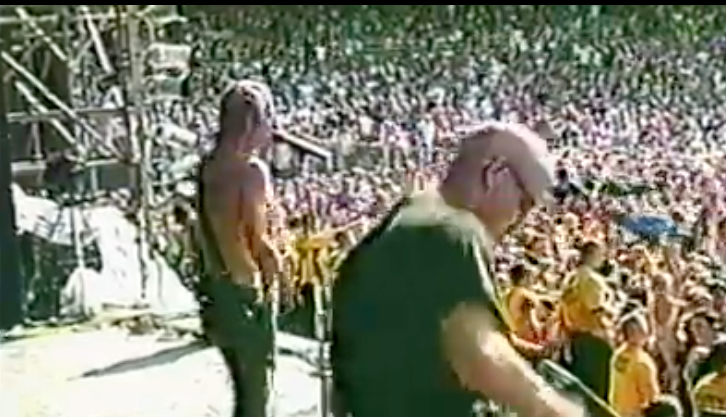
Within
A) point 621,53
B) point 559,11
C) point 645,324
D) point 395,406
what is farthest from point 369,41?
point 395,406

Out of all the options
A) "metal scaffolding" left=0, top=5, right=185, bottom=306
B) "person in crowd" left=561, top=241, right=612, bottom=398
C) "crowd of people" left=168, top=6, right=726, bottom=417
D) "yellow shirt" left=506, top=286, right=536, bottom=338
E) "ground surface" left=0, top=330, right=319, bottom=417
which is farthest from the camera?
"metal scaffolding" left=0, top=5, right=185, bottom=306

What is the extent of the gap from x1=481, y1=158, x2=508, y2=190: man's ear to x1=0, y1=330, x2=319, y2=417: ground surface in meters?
1.45

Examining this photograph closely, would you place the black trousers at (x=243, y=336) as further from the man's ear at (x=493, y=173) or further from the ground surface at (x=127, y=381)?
the man's ear at (x=493, y=173)

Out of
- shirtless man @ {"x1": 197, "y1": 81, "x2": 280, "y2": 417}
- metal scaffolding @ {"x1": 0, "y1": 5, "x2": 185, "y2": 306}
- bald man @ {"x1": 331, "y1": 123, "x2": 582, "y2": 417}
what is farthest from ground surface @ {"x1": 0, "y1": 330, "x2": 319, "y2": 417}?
metal scaffolding @ {"x1": 0, "y1": 5, "x2": 185, "y2": 306}

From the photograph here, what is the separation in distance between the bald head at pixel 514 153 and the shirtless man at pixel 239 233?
800 mm

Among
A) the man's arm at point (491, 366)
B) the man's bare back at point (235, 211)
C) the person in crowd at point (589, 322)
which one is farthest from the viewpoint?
the person in crowd at point (589, 322)

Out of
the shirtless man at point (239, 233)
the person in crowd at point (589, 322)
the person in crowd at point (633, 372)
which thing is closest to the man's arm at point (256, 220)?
the shirtless man at point (239, 233)

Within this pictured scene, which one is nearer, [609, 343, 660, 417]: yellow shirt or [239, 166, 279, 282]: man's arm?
[239, 166, 279, 282]: man's arm

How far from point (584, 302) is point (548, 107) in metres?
5.97

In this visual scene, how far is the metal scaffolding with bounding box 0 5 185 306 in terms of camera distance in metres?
6.94

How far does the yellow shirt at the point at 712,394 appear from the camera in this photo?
2701mm

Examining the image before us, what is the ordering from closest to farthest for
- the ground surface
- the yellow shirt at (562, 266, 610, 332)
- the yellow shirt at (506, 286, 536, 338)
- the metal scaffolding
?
the yellow shirt at (506, 286, 536, 338) → the yellow shirt at (562, 266, 610, 332) → the ground surface → the metal scaffolding

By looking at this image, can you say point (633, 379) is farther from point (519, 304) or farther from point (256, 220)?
point (256, 220)

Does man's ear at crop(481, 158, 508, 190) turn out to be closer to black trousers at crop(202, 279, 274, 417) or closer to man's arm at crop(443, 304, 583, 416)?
man's arm at crop(443, 304, 583, 416)
